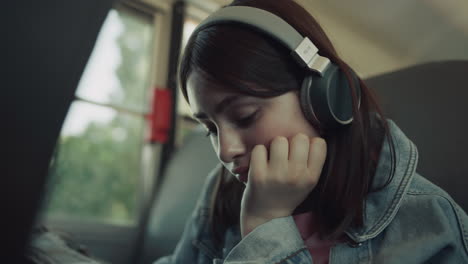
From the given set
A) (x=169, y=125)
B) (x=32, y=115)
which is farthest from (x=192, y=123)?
(x=32, y=115)

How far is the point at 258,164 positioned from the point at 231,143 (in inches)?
2.7

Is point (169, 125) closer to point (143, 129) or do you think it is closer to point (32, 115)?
point (143, 129)

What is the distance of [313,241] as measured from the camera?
0.70m

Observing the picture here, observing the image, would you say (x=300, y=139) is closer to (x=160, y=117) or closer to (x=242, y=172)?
(x=242, y=172)

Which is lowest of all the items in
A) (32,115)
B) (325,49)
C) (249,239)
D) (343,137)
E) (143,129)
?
(143,129)

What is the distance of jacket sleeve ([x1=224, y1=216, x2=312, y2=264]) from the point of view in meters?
0.59

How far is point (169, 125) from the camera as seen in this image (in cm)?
205

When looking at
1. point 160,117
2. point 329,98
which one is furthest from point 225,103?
point 160,117

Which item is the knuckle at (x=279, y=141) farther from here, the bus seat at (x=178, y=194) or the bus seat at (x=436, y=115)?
the bus seat at (x=178, y=194)

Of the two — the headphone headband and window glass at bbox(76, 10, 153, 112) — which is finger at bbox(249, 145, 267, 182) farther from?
window glass at bbox(76, 10, 153, 112)

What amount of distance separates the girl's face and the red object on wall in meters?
1.39

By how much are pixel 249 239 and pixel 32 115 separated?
493mm

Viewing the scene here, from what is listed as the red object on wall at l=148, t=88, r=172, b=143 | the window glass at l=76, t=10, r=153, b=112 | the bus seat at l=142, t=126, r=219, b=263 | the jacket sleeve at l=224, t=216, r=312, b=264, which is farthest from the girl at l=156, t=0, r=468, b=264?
the window glass at l=76, t=10, r=153, b=112

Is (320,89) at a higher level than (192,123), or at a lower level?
higher
